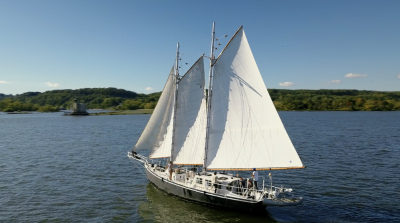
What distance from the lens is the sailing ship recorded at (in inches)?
955

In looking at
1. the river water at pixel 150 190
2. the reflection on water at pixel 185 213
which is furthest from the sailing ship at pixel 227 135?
the river water at pixel 150 190

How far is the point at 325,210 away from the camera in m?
25.6

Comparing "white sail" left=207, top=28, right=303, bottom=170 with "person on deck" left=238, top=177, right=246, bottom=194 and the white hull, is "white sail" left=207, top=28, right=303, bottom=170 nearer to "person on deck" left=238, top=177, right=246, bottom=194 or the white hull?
"person on deck" left=238, top=177, right=246, bottom=194

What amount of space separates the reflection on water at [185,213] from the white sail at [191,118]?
4221 millimetres

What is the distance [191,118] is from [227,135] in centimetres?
486

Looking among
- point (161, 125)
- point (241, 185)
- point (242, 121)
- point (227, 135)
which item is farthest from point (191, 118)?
point (241, 185)

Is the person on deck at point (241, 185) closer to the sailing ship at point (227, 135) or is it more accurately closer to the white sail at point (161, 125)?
the sailing ship at point (227, 135)

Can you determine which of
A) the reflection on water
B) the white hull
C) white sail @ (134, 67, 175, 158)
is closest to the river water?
the reflection on water

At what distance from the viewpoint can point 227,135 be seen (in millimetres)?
26844

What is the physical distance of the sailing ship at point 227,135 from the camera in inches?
955

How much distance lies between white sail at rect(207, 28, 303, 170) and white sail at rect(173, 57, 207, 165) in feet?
7.14

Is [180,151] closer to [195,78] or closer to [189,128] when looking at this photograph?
[189,128]

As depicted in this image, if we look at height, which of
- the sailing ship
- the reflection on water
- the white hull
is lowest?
the reflection on water

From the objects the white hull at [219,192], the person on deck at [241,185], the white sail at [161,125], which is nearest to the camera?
the white hull at [219,192]
